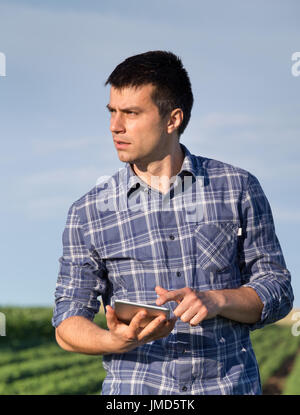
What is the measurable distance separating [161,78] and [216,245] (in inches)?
34.9

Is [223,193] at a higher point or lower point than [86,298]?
higher

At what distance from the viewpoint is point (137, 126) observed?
3.04 meters

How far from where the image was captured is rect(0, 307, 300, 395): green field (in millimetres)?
9242

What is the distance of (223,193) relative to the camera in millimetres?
3168

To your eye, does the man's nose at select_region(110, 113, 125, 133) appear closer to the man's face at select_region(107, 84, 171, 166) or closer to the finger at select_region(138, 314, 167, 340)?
the man's face at select_region(107, 84, 171, 166)

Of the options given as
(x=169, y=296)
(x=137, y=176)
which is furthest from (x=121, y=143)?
(x=169, y=296)

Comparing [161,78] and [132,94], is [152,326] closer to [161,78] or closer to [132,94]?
[132,94]

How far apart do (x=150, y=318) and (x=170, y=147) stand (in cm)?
96

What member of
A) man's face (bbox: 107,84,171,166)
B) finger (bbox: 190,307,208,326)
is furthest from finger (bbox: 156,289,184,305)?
man's face (bbox: 107,84,171,166)

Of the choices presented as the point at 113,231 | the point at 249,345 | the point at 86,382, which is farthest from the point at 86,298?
the point at 86,382
